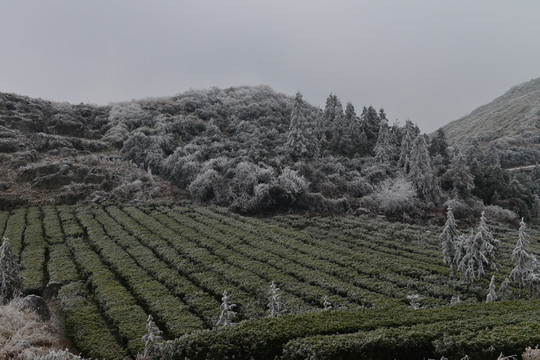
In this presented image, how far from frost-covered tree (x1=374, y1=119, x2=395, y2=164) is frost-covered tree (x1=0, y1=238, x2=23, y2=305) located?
55.4 meters

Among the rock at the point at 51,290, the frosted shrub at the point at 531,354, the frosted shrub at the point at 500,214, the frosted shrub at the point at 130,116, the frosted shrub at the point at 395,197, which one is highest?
the frosted shrub at the point at 130,116

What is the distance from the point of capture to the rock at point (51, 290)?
82.5 feet

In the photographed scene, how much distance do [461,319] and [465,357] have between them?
3846 millimetres

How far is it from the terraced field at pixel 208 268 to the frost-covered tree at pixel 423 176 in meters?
10.4

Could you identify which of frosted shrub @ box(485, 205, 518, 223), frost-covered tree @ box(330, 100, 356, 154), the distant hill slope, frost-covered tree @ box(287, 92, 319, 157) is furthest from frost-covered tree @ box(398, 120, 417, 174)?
the distant hill slope

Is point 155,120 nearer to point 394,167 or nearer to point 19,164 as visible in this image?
point 19,164

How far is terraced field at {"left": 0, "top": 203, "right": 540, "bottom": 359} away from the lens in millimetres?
20859

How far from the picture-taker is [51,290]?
25359 mm

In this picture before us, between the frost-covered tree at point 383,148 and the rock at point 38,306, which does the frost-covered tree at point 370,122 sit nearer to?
the frost-covered tree at point 383,148

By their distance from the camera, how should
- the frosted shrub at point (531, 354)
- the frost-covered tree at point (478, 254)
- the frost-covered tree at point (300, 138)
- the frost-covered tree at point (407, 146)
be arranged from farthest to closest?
1. the frost-covered tree at point (300, 138)
2. the frost-covered tree at point (407, 146)
3. the frost-covered tree at point (478, 254)
4. the frosted shrub at point (531, 354)

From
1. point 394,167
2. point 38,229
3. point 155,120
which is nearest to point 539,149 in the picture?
point 394,167

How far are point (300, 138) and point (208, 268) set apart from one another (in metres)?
41.6

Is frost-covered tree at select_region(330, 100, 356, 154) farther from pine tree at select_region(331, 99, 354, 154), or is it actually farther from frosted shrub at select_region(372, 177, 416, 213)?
frosted shrub at select_region(372, 177, 416, 213)

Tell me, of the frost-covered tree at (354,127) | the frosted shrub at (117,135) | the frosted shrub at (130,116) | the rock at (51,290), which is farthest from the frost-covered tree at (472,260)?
the frosted shrub at (130,116)
